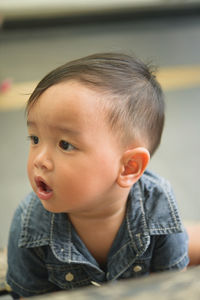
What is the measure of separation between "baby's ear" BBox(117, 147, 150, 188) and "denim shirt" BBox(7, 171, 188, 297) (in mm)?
89

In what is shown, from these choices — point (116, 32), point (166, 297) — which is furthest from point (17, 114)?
point (166, 297)

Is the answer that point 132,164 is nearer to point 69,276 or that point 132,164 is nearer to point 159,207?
point 159,207

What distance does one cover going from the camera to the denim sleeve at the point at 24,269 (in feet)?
2.45

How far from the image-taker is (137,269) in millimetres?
736

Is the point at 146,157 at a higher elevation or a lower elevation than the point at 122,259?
higher

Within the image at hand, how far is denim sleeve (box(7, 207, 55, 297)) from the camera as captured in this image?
746 mm

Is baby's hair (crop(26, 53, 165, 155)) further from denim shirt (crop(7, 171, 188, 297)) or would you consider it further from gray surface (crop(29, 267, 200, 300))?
gray surface (crop(29, 267, 200, 300))

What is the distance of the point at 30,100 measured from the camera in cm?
64

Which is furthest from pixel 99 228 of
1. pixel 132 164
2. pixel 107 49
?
pixel 107 49

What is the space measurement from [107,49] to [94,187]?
1705 mm

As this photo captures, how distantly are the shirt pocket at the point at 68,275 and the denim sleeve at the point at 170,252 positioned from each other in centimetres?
14

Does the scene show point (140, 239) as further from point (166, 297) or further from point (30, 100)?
point (166, 297)

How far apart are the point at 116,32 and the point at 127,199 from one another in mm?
1895

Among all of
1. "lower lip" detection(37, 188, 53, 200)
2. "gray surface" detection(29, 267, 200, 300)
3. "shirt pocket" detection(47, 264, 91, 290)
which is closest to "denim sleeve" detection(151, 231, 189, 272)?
"shirt pocket" detection(47, 264, 91, 290)
